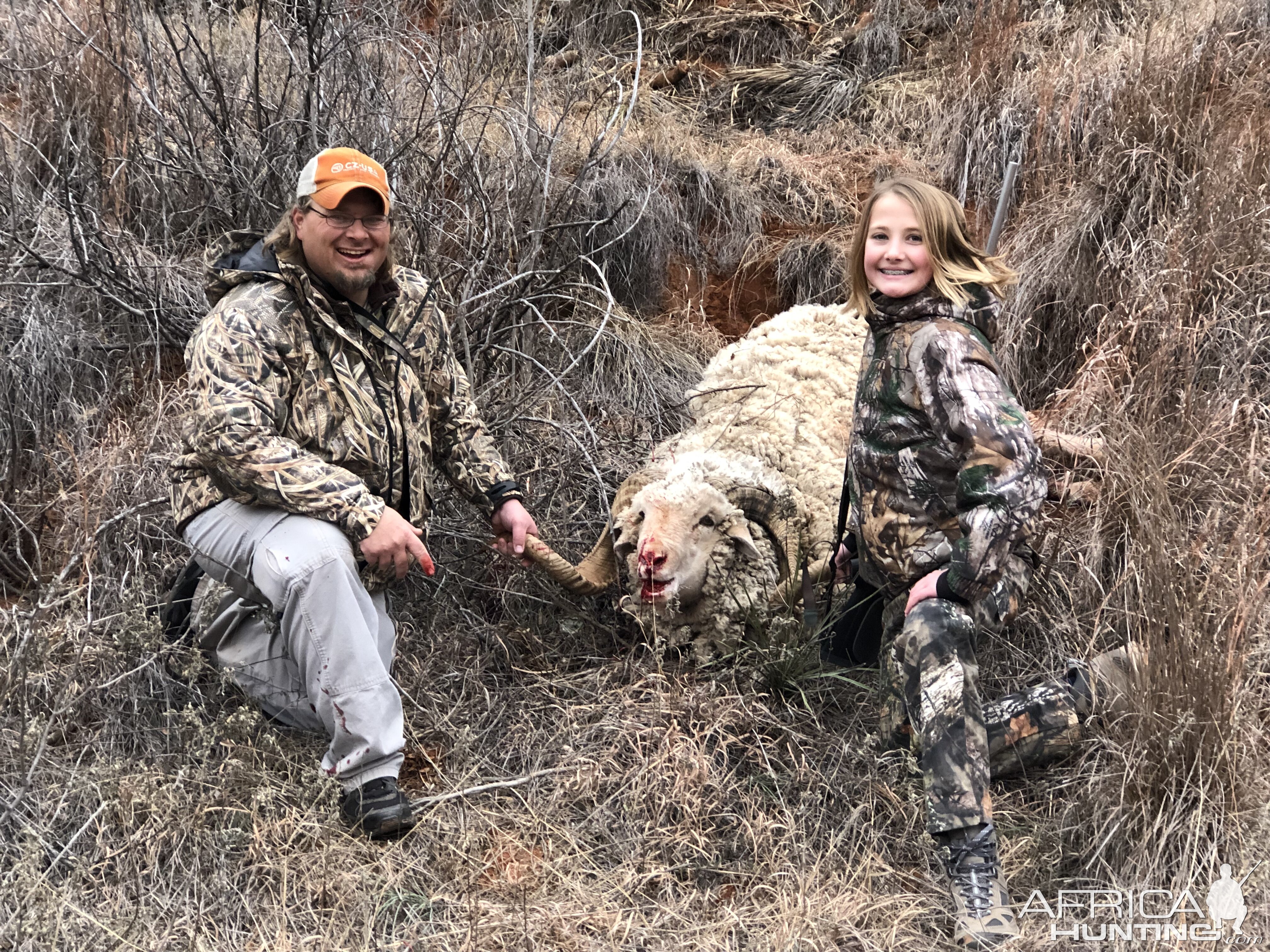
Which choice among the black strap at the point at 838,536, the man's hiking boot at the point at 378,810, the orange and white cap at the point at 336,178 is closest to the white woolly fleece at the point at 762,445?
the black strap at the point at 838,536

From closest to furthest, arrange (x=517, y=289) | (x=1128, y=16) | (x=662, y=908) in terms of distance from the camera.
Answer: (x=662, y=908) < (x=517, y=289) < (x=1128, y=16)

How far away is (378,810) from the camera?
3238 millimetres

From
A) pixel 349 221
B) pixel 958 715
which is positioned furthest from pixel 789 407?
pixel 349 221

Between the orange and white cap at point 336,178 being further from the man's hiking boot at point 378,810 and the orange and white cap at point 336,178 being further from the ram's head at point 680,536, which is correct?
the man's hiking boot at point 378,810

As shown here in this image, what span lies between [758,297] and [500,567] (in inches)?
122

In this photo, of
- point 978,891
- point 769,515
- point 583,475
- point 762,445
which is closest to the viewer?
point 978,891

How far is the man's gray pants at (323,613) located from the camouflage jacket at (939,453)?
1.59m

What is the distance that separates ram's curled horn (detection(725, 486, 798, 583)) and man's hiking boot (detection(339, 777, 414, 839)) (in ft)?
4.87

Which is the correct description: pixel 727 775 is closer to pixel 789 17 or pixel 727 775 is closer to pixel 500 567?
pixel 500 567

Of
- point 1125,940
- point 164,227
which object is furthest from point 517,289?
point 1125,940

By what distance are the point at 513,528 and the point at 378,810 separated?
104 centimetres

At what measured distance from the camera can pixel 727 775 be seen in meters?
3.50

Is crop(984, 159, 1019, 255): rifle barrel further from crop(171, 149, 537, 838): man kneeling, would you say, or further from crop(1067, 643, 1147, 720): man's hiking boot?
crop(171, 149, 537, 838): man kneeling

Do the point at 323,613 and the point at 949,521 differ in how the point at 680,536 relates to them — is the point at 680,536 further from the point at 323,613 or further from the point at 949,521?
the point at 323,613
